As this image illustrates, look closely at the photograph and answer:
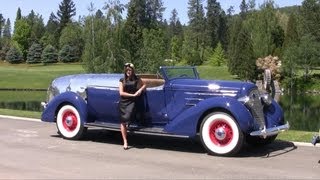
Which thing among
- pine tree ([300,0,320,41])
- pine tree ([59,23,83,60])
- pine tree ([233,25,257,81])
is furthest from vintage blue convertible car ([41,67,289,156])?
pine tree ([59,23,83,60])

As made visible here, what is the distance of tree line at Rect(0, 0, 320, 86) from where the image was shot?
6391cm

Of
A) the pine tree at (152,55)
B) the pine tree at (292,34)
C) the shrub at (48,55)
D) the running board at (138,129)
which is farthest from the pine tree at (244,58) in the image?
the running board at (138,129)

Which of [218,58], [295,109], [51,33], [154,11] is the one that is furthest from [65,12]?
[295,109]

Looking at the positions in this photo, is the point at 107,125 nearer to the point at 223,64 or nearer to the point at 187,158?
the point at 187,158

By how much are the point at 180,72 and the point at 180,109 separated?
0.99m

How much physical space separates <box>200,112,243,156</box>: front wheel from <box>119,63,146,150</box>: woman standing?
4.98 feet

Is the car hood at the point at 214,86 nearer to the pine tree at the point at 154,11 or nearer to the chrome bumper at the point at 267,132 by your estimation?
the chrome bumper at the point at 267,132

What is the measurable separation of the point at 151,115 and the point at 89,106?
1484 mm

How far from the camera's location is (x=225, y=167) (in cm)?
877

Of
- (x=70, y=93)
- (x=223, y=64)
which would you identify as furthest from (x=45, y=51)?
→ (x=70, y=93)

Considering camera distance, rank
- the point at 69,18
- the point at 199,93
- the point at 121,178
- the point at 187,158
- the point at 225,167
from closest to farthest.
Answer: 1. the point at 121,178
2. the point at 225,167
3. the point at 187,158
4. the point at 199,93
5. the point at 69,18

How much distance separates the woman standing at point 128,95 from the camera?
1067cm

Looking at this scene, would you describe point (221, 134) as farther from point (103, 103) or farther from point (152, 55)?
point (152, 55)

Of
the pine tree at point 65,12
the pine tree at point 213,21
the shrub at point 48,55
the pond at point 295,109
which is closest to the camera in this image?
the pond at point 295,109
